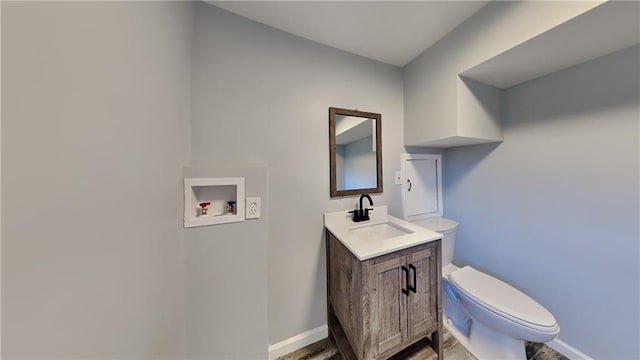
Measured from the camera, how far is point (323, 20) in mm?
1181

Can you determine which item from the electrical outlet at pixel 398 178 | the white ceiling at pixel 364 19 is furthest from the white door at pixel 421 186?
the white ceiling at pixel 364 19

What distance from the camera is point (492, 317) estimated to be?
1120 mm

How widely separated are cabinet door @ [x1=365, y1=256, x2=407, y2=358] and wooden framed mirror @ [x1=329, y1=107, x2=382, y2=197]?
58cm

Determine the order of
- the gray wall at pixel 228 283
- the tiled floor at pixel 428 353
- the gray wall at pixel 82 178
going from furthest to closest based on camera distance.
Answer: the tiled floor at pixel 428 353 < the gray wall at pixel 228 283 < the gray wall at pixel 82 178

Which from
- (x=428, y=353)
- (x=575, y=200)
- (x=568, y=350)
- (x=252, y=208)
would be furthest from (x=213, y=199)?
(x=568, y=350)

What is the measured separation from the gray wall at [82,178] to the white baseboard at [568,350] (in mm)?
2251

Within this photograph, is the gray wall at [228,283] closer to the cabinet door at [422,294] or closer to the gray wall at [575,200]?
the cabinet door at [422,294]

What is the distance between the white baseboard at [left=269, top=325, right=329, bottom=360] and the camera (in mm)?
1248

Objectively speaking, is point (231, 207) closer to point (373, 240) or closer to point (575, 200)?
point (373, 240)

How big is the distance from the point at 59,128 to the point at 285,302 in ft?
4.36

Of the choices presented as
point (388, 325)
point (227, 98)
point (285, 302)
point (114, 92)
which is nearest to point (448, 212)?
point (388, 325)

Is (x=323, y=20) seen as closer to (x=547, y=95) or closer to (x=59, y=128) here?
(x=59, y=128)

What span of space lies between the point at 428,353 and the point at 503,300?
582 mm

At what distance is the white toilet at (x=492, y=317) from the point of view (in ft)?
3.36
